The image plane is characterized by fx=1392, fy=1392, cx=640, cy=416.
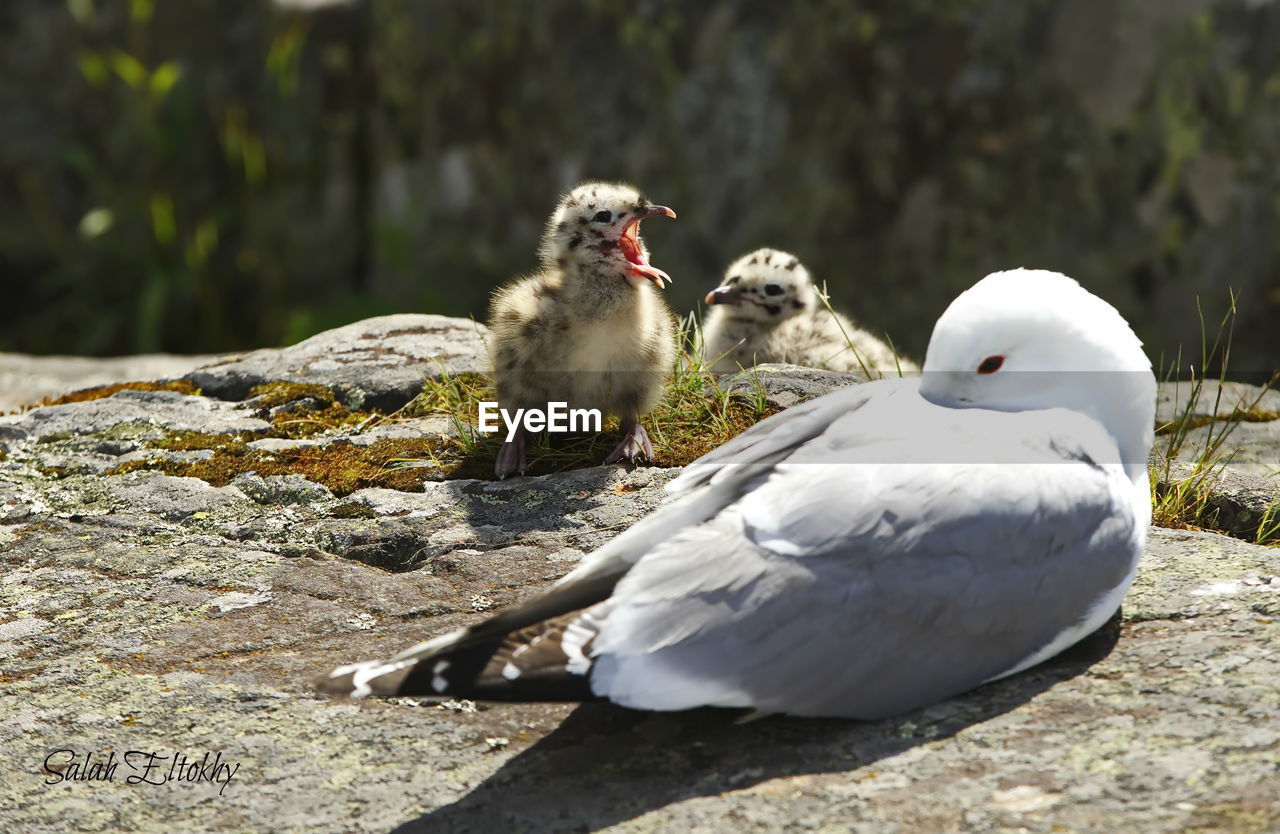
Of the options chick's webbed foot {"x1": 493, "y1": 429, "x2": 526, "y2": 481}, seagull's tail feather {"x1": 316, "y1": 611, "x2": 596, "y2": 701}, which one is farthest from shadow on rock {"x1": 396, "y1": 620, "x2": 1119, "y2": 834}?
chick's webbed foot {"x1": 493, "y1": 429, "x2": 526, "y2": 481}

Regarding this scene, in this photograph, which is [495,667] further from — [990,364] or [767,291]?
[767,291]

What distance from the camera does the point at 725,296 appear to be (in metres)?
6.17

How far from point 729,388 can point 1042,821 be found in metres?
2.66

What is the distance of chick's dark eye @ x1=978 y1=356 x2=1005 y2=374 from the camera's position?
3223mm

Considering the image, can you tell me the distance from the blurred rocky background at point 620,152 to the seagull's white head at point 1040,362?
15.6 feet

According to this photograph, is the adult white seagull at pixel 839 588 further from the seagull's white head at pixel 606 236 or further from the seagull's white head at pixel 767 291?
the seagull's white head at pixel 767 291

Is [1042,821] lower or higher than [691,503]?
lower

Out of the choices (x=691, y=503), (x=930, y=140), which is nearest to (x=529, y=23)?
(x=930, y=140)

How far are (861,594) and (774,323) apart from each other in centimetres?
366

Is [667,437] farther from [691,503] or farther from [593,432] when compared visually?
[691,503]

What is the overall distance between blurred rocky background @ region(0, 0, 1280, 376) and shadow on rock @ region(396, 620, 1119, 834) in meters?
5.52

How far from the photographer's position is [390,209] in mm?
9711
